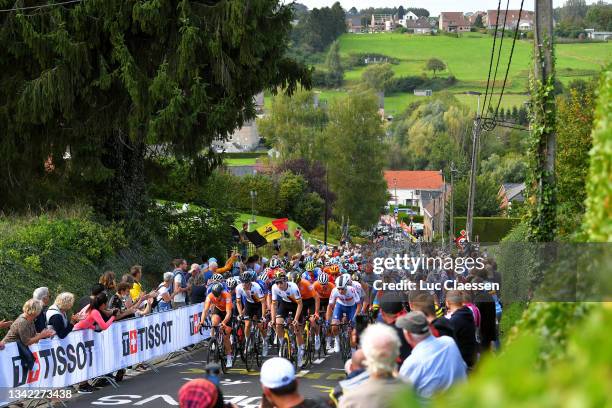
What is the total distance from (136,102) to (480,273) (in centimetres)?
1418

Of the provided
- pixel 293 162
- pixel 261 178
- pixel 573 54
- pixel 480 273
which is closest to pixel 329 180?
pixel 293 162

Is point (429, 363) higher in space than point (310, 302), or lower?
higher

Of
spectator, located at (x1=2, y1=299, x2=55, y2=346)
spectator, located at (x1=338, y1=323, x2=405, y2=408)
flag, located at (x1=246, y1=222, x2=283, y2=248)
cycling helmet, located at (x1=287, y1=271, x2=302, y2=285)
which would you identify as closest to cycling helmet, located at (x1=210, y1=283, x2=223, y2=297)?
cycling helmet, located at (x1=287, y1=271, x2=302, y2=285)

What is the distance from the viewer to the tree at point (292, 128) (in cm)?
10750

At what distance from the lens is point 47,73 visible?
1113 inches

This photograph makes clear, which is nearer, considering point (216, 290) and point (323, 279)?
point (216, 290)

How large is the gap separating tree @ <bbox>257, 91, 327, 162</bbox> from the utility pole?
8882 centimetres

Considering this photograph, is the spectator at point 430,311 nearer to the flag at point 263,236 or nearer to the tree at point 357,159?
the flag at point 263,236

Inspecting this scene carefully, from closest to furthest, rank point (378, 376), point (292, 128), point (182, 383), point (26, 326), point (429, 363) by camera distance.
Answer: point (378, 376) < point (429, 363) < point (26, 326) < point (182, 383) < point (292, 128)

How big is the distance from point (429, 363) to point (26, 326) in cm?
728

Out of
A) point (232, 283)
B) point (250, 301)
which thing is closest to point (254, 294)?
point (250, 301)

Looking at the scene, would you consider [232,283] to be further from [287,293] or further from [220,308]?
[287,293]

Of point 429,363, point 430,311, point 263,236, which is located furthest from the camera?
point 263,236

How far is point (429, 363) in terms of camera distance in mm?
7363
